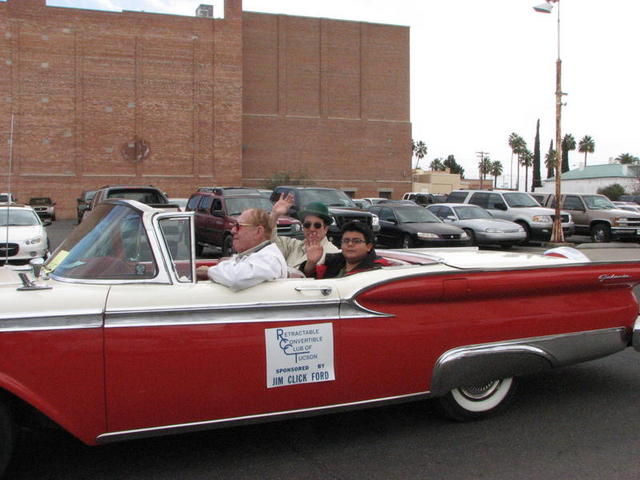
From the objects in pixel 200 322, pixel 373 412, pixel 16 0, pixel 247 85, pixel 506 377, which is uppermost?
pixel 16 0

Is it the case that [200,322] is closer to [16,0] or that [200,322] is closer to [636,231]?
[636,231]

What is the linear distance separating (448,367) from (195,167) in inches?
1759

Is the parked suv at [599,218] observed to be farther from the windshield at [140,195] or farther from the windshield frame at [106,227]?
the windshield frame at [106,227]

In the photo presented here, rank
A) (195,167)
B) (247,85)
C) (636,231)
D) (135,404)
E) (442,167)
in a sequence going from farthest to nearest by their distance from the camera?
(442,167) < (247,85) < (195,167) < (636,231) < (135,404)

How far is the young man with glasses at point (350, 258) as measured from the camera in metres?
4.52

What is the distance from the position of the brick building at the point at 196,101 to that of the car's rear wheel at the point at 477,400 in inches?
1559

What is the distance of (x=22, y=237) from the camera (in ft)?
41.5

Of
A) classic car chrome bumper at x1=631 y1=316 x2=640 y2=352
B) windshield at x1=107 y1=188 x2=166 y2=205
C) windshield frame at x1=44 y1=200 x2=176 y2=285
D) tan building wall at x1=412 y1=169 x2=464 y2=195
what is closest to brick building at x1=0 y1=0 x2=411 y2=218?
tan building wall at x1=412 y1=169 x2=464 y2=195

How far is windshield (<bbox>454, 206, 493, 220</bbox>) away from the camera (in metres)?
19.3

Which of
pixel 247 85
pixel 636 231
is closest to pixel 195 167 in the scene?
pixel 247 85

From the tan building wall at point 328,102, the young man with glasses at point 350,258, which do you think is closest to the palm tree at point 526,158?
the tan building wall at point 328,102

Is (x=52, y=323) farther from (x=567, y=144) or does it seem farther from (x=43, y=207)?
(x=567, y=144)

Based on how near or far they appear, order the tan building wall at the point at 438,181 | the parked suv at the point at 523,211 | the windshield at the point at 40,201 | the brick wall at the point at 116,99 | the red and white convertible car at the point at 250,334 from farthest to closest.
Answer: the tan building wall at the point at 438,181 < the brick wall at the point at 116,99 < the windshield at the point at 40,201 < the parked suv at the point at 523,211 < the red and white convertible car at the point at 250,334

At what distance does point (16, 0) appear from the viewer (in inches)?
1694
